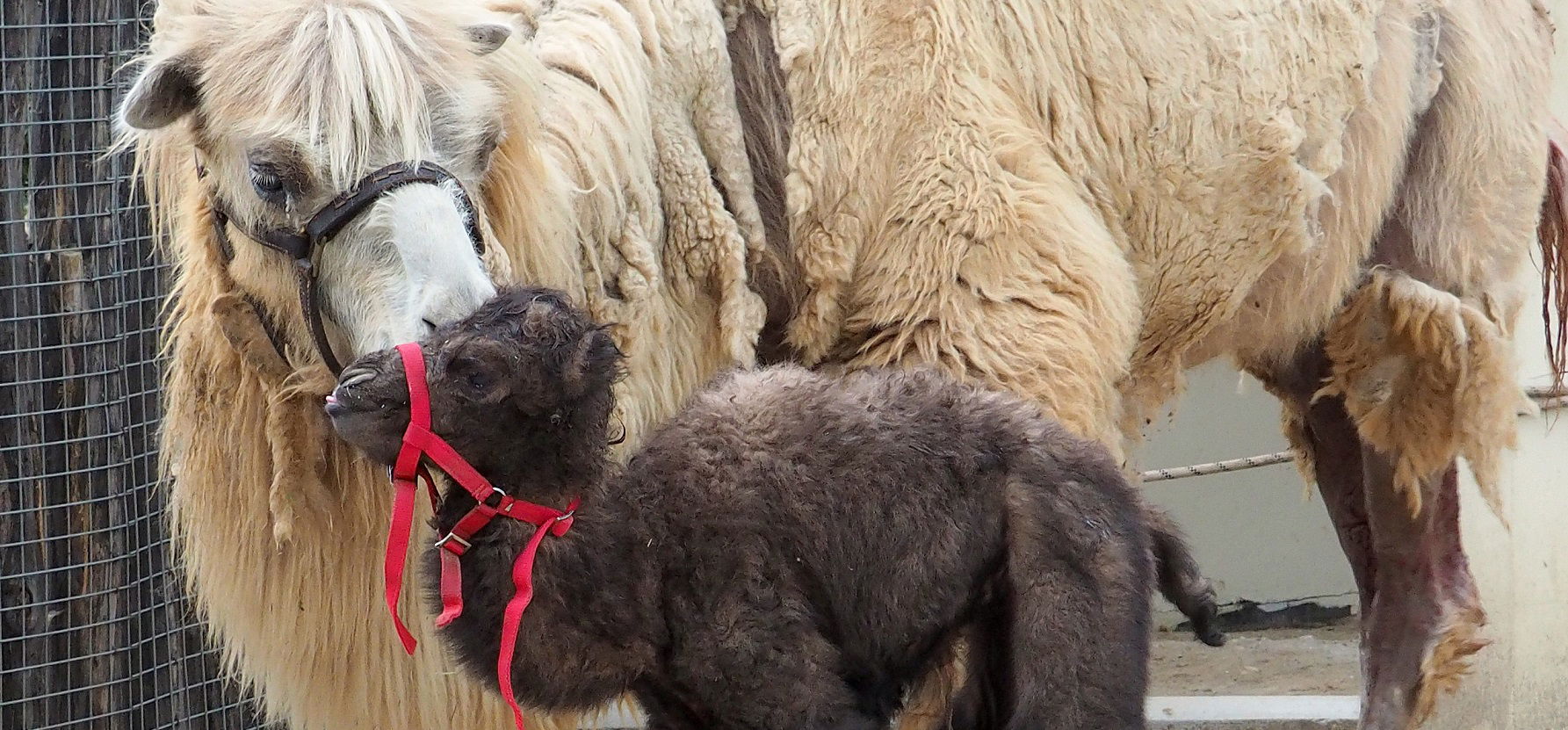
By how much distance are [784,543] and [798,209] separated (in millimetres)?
1109

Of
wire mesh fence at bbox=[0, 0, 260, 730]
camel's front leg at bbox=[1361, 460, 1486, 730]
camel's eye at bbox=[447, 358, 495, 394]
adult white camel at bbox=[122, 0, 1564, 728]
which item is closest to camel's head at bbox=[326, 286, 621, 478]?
camel's eye at bbox=[447, 358, 495, 394]

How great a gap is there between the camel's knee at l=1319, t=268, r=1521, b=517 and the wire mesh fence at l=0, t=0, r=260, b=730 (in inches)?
130

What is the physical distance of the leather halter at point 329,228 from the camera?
262cm

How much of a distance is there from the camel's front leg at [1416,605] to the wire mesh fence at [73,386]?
3.48m

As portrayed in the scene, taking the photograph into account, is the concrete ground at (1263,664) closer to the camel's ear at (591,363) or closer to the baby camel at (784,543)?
the baby camel at (784,543)

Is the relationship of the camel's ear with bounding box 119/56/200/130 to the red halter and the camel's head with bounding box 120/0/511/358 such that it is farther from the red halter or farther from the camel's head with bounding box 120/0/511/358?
the red halter

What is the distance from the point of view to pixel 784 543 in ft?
8.09

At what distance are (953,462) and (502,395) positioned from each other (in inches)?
30.0

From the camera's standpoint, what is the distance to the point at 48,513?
4559 mm

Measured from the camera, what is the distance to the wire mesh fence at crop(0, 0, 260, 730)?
4473mm

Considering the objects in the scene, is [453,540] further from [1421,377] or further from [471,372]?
[1421,377]

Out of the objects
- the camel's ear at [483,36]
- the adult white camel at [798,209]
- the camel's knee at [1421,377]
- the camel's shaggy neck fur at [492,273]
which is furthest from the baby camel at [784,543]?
the camel's knee at [1421,377]

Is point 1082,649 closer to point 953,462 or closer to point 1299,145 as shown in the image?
point 953,462

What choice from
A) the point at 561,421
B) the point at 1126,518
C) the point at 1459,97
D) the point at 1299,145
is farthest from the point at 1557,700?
the point at 561,421
